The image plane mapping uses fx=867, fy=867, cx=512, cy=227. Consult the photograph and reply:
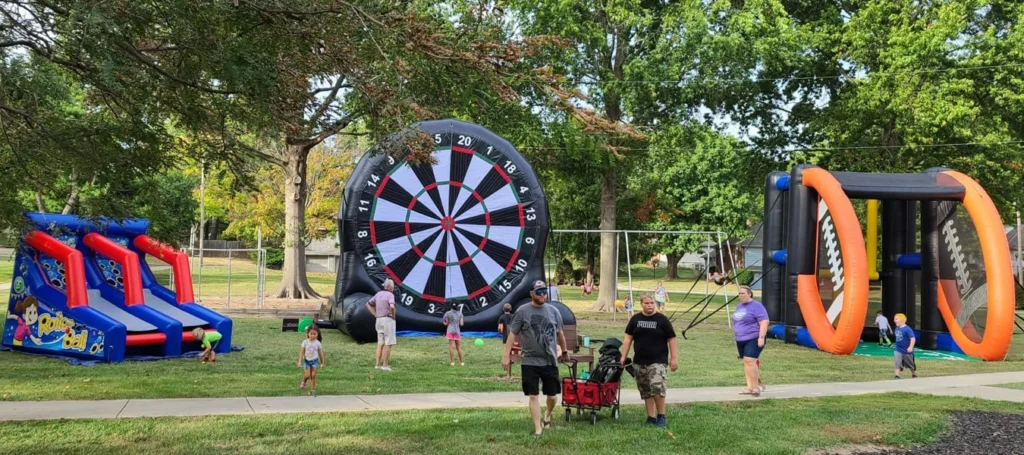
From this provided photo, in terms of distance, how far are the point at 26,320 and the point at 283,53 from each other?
1079cm

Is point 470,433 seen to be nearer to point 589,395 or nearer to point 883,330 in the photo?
point 589,395

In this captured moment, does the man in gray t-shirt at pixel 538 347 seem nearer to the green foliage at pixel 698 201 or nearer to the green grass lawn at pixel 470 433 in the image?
the green grass lawn at pixel 470 433

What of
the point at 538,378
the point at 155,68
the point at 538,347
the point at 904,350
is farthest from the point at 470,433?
the point at 904,350

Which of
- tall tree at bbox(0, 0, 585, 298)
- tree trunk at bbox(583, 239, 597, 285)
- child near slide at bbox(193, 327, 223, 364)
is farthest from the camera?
tree trunk at bbox(583, 239, 597, 285)

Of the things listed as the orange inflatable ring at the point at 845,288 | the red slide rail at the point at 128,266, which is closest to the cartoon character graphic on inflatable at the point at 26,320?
the red slide rail at the point at 128,266

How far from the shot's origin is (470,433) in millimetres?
7973

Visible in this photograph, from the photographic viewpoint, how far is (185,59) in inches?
249

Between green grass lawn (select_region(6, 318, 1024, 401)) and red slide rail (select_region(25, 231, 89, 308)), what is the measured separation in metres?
1.09

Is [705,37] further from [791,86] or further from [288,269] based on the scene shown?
[288,269]

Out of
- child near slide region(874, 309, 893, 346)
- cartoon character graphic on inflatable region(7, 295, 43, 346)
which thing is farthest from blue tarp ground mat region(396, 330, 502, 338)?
child near slide region(874, 309, 893, 346)

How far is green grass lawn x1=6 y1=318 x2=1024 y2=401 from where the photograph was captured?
34.6 feet

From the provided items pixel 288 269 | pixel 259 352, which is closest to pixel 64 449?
pixel 259 352

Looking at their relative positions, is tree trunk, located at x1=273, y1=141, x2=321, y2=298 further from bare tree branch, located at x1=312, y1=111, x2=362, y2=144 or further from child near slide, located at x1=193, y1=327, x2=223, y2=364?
bare tree branch, located at x1=312, y1=111, x2=362, y2=144

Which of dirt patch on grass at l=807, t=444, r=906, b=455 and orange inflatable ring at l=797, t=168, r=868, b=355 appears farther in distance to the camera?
orange inflatable ring at l=797, t=168, r=868, b=355
